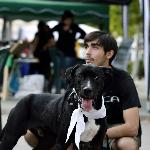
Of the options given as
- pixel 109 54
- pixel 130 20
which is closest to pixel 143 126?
pixel 109 54

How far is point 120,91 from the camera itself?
5.07 metres

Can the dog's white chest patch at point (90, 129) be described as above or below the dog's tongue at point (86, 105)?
below

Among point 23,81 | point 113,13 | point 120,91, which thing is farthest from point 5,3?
point 113,13

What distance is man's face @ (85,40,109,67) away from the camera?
489cm

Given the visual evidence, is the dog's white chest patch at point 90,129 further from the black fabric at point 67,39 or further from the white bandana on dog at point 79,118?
the black fabric at point 67,39

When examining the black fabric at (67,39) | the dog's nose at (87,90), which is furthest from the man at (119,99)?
the black fabric at (67,39)

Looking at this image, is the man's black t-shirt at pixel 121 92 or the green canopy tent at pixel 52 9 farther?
the green canopy tent at pixel 52 9

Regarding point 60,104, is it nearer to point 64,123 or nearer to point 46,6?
Result: point 64,123

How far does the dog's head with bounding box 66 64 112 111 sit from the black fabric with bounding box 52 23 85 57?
8889mm

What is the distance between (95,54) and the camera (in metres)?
4.90

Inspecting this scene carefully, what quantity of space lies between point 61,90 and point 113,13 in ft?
57.8

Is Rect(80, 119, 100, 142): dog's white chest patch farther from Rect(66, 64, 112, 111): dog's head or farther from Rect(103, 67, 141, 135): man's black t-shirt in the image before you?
Rect(103, 67, 141, 135): man's black t-shirt

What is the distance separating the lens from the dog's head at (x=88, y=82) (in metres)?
4.30

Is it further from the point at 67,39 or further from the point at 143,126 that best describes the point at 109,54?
the point at 67,39
